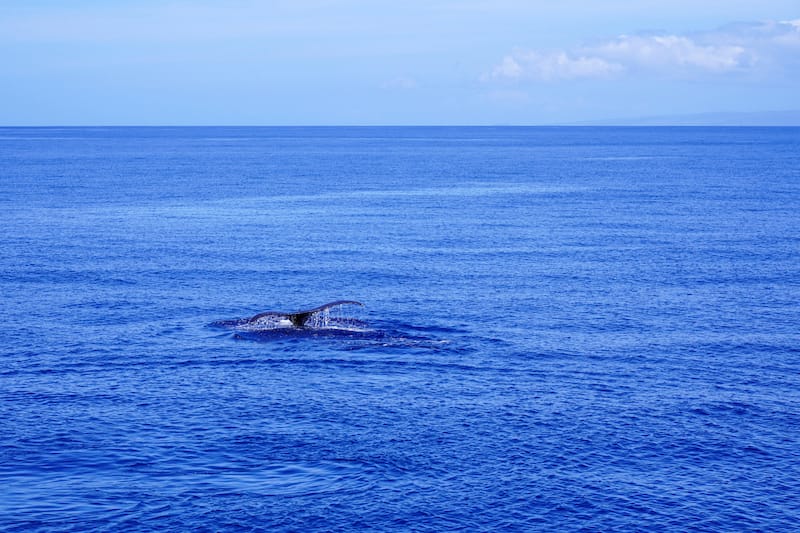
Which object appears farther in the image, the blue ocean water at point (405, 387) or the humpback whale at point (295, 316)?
the humpback whale at point (295, 316)

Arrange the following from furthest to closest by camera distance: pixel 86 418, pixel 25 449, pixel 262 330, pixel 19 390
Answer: pixel 262 330
pixel 19 390
pixel 86 418
pixel 25 449

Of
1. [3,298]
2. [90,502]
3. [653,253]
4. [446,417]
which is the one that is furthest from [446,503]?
[653,253]

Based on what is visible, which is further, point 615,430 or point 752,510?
point 615,430

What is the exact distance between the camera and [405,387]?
247ft

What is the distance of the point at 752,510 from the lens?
55.5 m

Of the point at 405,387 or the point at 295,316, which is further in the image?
the point at 295,316

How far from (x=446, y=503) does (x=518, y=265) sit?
68.3 meters

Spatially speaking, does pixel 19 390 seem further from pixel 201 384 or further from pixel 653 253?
pixel 653 253

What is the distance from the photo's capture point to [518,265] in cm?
12206

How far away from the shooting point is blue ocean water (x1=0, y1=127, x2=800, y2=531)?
2217 inches

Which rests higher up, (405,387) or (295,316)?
(295,316)

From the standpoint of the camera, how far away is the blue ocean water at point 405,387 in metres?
56.3

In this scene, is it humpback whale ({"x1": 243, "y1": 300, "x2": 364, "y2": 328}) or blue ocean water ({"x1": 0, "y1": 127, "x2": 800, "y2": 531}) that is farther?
humpback whale ({"x1": 243, "y1": 300, "x2": 364, "y2": 328})

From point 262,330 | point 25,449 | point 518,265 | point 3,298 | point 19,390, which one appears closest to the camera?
point 25,449
